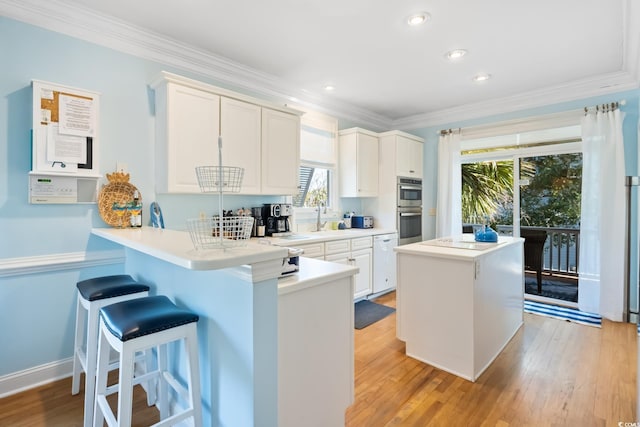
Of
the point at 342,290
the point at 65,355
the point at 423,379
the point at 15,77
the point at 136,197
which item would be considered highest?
the point at 15,77

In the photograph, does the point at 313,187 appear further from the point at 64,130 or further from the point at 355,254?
the point at 64,130

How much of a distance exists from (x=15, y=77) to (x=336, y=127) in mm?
3147

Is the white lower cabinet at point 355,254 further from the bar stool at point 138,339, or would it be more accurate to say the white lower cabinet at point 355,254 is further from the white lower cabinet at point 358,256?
the bar stool at point 138,339

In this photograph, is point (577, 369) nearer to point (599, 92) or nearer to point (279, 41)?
point (599, 92)

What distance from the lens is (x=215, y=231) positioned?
1.32 m

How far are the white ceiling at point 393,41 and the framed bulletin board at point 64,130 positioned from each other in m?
0.55

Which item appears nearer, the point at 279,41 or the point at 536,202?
the point at 279,41

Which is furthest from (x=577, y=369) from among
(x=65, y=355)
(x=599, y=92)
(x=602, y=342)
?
(x=65, y=355)

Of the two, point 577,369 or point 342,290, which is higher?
point 342,290

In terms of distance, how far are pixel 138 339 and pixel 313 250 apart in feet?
6.89

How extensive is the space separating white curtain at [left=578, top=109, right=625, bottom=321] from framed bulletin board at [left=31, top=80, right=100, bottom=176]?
186 inches

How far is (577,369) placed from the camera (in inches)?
92.7

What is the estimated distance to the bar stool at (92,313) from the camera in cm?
166

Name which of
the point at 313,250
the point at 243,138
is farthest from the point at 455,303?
the point at 243,138
